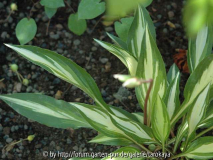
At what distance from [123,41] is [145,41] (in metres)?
0.26

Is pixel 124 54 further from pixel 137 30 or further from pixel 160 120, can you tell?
pixel 160 120

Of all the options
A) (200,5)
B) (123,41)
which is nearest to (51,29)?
(123,41)

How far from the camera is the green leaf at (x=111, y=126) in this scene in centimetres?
85

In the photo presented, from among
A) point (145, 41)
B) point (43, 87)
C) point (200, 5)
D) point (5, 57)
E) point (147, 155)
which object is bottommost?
point (147, 155)

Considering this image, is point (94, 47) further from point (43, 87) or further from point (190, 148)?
Result: point (190, 148)

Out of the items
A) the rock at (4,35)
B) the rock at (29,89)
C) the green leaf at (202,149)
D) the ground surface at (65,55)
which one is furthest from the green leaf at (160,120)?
the rock at (4,35)

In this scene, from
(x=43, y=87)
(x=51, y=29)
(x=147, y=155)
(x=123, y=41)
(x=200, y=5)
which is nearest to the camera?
(x=200, y=5)

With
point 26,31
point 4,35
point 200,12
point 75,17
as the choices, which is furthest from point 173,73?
point 4,35

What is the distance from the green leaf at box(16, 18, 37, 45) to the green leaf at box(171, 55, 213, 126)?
60cm

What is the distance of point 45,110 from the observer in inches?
38.0

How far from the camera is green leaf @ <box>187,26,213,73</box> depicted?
1.02 metres

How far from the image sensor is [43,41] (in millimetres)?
1395

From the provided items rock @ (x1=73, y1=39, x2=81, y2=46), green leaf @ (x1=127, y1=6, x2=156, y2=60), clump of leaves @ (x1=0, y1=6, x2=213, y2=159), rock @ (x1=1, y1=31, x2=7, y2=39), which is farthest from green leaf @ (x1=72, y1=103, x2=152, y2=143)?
rock @ (x1=1, y1=31, x2=7, y2=39)

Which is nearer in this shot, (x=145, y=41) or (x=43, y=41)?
(x=145, y=41)
